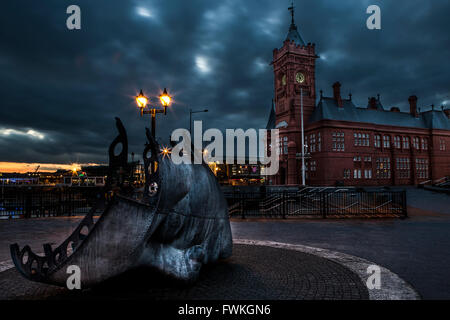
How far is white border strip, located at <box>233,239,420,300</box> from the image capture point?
4006mm

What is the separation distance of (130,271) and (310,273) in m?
3.39

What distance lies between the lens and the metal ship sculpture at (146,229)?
138 inches

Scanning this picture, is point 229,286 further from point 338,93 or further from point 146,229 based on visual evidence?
point 338,93

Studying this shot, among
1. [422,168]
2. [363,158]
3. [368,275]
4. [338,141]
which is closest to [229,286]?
[368,275]

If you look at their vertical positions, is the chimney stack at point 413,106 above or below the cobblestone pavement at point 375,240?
above

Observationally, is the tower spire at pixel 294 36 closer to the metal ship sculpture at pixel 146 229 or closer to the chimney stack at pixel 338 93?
the chimney stack at pixel 338 93

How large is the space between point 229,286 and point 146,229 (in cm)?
185

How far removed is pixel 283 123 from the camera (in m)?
44.9

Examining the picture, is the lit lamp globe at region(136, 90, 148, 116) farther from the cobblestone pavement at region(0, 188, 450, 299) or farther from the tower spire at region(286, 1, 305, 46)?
the tower spire at region(286, 1, 305, 46)

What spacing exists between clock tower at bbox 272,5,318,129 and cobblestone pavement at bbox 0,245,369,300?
40.9m

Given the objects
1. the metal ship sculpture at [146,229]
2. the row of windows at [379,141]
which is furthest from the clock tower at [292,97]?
the metal ship sculpture at [146,229]

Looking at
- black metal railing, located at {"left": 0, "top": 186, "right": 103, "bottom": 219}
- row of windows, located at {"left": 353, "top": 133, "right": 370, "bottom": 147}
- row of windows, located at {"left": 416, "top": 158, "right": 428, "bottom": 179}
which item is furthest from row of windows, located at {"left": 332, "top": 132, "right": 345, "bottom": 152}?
black metal railing, located at {"left": 0, "top": 186, "right": 103, "bottom": 219}

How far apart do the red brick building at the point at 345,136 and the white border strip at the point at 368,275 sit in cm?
3239

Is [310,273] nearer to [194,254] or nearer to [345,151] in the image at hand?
[194,254]
